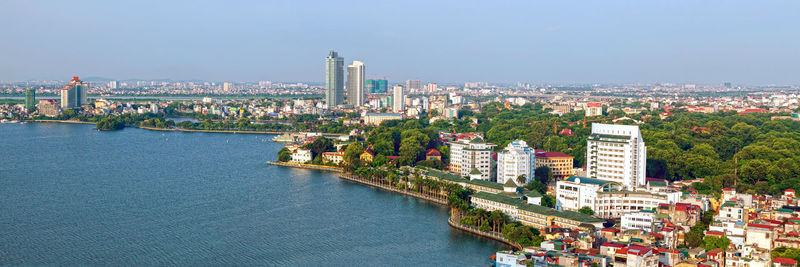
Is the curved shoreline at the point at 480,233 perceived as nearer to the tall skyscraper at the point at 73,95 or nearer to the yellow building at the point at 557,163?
the yellow building at the point at 557,163

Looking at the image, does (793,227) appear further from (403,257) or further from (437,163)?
(437,163)

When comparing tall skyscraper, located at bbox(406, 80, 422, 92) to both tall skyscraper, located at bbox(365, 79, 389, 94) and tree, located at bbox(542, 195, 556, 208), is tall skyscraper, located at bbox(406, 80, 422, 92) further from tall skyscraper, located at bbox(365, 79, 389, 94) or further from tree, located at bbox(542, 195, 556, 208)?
tree, located at bbox(542, 195, 556, 208)

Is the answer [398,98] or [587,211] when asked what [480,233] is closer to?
[587,211]

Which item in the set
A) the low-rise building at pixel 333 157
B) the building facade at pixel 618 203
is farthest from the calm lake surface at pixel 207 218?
the building facade at pixel 618 203

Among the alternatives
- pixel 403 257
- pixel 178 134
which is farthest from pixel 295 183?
pixel 178 134

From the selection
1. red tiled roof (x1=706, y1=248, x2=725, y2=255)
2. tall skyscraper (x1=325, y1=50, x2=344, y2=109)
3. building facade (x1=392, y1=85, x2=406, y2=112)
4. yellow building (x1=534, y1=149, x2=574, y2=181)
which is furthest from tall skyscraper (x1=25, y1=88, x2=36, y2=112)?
red tiled roof (x1=706, y1=248, x2=725, y2=255)

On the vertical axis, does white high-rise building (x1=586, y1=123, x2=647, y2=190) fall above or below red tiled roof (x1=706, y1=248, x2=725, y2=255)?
above

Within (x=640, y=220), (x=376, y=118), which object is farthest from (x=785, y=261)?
(x=376, y=118)
